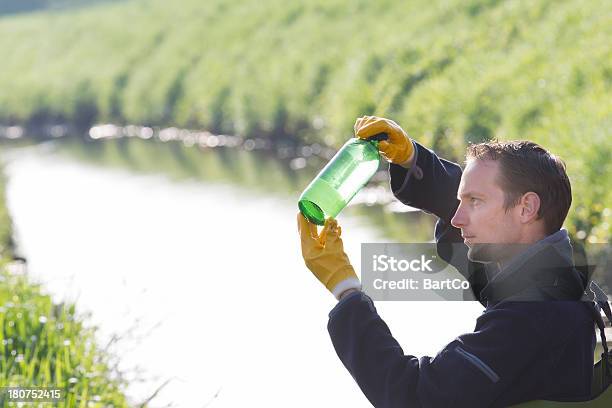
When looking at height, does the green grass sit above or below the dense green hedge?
below

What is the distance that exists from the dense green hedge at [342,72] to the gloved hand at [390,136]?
817 centimetres

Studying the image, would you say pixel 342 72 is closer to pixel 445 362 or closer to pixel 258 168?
pixel 258 168

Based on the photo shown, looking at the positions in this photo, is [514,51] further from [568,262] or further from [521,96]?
[568,262]

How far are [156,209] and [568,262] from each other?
19224 mm

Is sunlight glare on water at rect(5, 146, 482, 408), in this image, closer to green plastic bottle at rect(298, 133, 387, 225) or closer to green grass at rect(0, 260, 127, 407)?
green grass at rect(0, 260, 127, 407)

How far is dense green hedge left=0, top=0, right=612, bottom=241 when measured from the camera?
17.9m

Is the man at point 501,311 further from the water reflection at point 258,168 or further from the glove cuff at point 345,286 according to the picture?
the water reflection at point 258,168

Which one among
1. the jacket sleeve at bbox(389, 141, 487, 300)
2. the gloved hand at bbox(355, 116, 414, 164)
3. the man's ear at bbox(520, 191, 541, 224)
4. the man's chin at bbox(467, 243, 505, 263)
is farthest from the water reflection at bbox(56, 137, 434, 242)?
the man's ear at bbox(520, 191, 541, 224)

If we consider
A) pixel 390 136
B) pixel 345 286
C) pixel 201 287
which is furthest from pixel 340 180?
pixel 201 287

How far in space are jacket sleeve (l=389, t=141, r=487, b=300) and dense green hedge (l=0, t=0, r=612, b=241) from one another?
26.3 ft

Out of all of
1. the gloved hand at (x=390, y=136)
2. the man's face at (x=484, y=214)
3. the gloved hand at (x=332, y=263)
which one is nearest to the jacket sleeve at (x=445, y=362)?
the gloved hand at (x=332, y=263)

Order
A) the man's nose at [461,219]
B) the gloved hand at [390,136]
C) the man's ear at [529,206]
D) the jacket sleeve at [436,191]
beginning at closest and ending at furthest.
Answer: the man's ear at [529,206] < the man's nose at [461,219] < the gloved hand at [390,136] < the jacket sleeve at [436,191]

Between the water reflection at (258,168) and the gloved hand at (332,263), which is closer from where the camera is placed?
the gloved hand at (332,263)

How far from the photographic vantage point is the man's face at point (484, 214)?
3.42 metres
